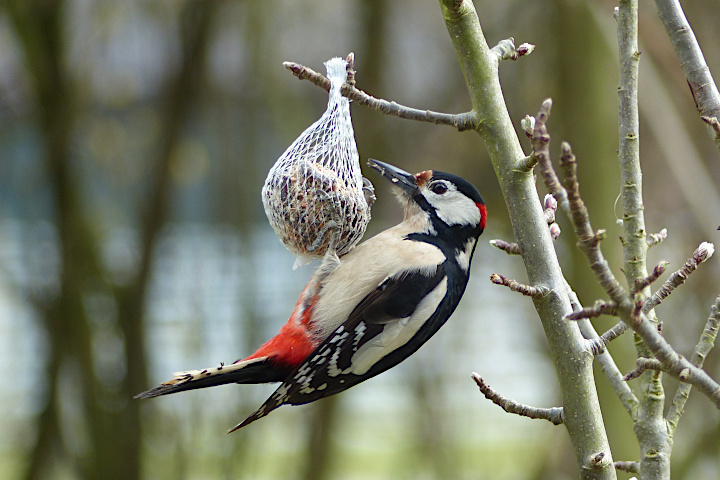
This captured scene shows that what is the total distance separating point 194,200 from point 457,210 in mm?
2676

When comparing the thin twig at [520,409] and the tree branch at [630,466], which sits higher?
the thin twig at [520,409]

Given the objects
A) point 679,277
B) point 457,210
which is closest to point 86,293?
point 457,210

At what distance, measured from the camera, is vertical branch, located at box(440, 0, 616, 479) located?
144 centimetres

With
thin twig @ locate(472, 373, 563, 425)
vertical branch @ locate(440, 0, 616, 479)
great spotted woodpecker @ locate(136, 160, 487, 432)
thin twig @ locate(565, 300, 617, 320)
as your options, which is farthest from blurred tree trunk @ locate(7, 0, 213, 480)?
thin twig @ locate(565, 300, 617, 320)

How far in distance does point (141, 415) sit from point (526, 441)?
154 inches

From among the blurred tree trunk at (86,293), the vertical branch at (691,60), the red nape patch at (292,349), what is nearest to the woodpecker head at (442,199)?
the red nape patch at (292,349)

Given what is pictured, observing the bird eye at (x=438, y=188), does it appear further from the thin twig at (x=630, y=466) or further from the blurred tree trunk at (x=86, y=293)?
the blurred tree trunk at (x=86, y=293)

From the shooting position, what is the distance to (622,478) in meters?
3.41

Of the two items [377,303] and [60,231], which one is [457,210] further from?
[60,231]

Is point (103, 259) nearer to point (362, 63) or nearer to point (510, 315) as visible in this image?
point (362, 63)

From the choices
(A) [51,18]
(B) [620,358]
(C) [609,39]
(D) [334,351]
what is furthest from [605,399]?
(A) [51,18]

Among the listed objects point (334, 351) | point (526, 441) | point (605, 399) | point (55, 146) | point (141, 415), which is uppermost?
point (55, 146)

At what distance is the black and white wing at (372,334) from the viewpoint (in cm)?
197

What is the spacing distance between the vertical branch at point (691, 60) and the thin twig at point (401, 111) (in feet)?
1.47
